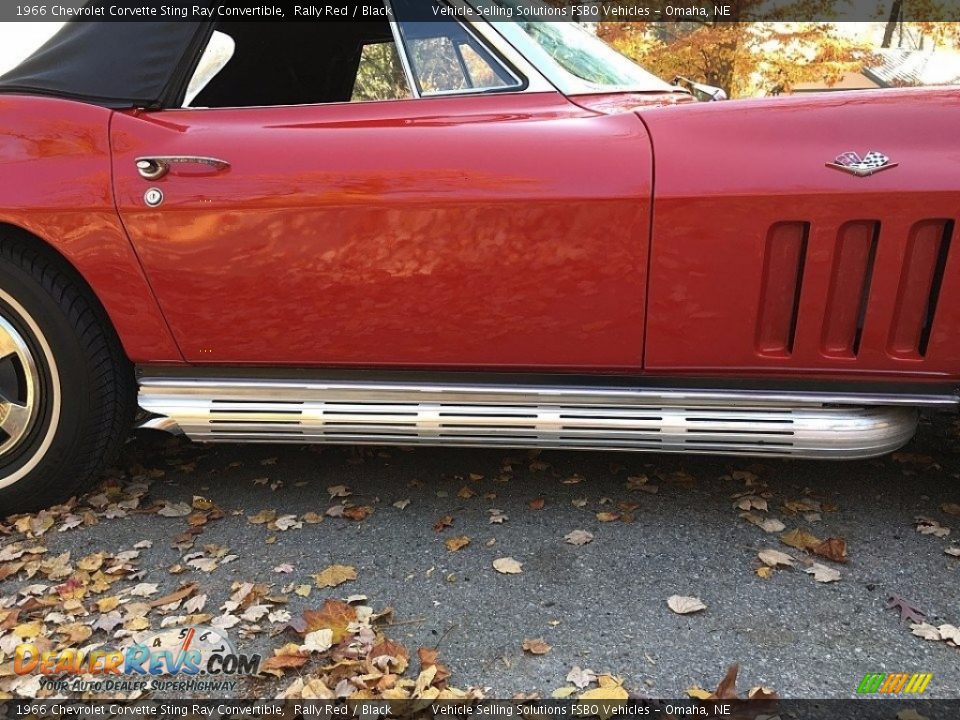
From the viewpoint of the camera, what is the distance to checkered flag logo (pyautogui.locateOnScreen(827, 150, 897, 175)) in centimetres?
196

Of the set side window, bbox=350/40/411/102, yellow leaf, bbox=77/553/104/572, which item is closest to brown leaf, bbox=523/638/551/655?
yellow leaf, bbox=77/553/104/572

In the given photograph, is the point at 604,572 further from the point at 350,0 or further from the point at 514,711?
the point at 350,0

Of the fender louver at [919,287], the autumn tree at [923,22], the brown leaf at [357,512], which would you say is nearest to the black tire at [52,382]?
the brown leaf at [357,512]

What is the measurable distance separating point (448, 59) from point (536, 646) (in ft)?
5.79

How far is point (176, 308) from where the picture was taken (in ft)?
7.64

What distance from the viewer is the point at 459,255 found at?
7.14ft

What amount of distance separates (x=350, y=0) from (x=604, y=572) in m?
2.03

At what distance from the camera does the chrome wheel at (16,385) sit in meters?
2.41

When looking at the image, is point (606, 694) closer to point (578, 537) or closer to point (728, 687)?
point (728, 687)

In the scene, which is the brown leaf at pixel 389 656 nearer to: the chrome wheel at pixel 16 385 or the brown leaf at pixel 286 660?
the brown leaf at pixel 286 660

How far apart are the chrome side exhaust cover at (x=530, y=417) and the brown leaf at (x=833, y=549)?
0.33 meters

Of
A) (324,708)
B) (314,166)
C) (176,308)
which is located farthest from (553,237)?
(324,708)

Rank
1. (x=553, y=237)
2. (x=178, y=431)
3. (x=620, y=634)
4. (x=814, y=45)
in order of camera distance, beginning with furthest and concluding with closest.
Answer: (x=814, y=45) < (x=178, y=431) < (x=553, y=237) < (x=620, y=634)

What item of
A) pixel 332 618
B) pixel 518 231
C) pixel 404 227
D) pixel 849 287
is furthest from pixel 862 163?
pixel 332 618
